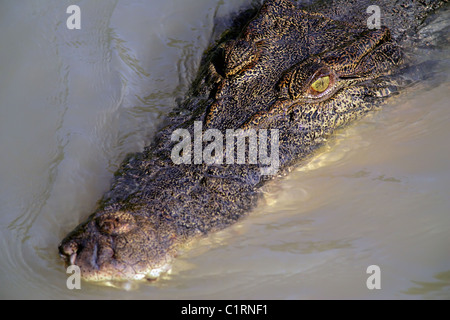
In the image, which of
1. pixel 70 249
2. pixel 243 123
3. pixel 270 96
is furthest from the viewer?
pixel 270 96

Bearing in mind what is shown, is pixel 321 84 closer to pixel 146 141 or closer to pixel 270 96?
pixel 270 96

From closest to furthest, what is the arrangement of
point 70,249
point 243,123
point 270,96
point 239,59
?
point 70,249
point 243,123
point 270,96
point 239,59

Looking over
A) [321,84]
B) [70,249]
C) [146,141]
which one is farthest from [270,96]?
[70,249]

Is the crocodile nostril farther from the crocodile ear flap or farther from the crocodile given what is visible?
the crocodile ear flap

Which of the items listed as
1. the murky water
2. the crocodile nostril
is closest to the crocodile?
the crocodile nostril

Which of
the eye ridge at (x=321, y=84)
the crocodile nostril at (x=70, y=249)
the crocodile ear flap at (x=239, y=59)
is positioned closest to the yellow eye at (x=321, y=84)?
the eye ridge at (x=321, y=84)
